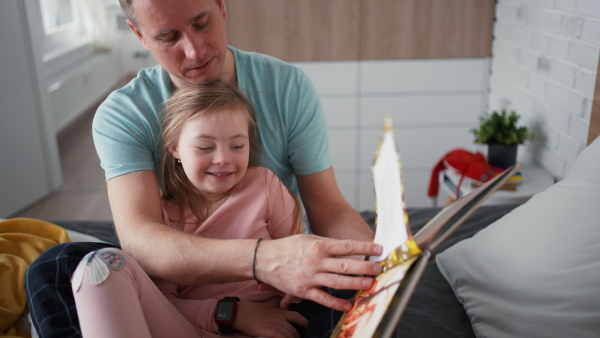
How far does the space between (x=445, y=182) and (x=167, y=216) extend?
153cm

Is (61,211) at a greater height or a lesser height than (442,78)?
lesser

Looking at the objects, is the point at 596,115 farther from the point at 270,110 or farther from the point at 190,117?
the point at 190,117

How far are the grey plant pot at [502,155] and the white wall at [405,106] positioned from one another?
80 centimetres

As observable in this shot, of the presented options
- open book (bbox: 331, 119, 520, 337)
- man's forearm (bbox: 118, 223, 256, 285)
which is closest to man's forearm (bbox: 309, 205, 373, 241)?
man's forearm (bbox: 118, 223, 256, 285)

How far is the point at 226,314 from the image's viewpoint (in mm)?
1106

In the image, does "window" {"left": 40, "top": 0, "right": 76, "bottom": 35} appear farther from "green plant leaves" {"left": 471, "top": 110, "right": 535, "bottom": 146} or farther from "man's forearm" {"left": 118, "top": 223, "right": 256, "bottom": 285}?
"man's forearm" {"left": 118, "top": 223, "right": 256, "bottom": 285}

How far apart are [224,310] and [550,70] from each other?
1.72 m

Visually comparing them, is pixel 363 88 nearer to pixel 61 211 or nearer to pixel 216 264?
pixel 61 211

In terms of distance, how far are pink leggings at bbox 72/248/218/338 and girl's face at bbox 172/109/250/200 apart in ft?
0.90

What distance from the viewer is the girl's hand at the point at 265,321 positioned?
1.11 meters

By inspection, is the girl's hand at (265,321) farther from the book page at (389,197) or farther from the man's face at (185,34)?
the man's face at (185,34)

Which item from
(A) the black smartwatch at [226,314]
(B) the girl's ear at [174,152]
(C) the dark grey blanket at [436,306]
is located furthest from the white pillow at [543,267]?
(B) the girl's ear at [174,152]

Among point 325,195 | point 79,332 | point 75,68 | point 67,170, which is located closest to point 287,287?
Answer: point 79,332

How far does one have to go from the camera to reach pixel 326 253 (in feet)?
2.92
